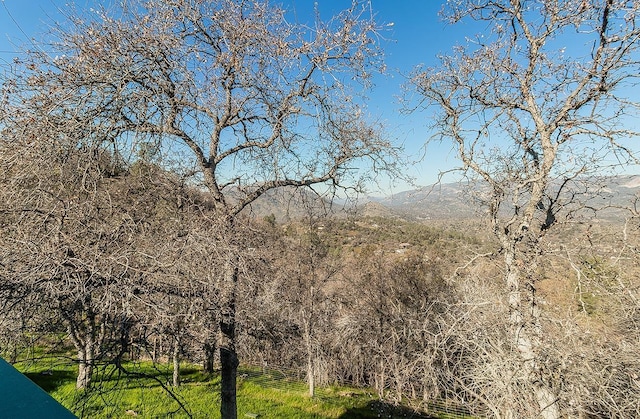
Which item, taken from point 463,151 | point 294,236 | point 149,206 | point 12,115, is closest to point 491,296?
point 463,151

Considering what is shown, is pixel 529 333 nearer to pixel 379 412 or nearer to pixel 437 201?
pixel 437 201

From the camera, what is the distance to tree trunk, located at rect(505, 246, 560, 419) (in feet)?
11.7

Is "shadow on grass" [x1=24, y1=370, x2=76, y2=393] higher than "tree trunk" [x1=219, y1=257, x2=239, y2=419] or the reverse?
the reverse

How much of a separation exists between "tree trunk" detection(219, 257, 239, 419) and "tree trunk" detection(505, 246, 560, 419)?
10.00 ft

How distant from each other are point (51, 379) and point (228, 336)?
1167cm

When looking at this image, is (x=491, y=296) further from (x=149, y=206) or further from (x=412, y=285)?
(x=412, y=285)

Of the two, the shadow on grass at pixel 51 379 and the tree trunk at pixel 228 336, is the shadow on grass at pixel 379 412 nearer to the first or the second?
the tree trunk at pixel 228 336

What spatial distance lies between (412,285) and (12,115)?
52.9ft

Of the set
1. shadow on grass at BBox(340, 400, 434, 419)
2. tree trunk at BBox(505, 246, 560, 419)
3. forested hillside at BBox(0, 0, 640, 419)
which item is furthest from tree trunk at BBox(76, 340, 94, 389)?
shadow on grass at BBox(340, 400, 434, 419)

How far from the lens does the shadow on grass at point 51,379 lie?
34.9 feet

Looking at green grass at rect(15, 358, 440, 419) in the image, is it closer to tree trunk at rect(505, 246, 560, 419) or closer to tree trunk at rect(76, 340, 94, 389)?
tree trunk at rect(76, 340, 94, 389)

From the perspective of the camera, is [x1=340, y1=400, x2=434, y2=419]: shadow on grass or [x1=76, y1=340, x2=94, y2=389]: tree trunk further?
[x1=340, y1=400, x2=434, y2=419]: shadow on grass

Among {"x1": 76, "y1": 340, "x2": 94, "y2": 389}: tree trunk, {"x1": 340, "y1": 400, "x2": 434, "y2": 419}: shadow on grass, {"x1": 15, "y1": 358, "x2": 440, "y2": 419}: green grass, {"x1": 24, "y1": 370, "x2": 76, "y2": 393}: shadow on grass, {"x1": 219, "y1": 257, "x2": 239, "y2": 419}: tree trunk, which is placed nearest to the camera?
{"x1": 76, "y1": 340, "x2": 94, "y2": 389}: tree trunk

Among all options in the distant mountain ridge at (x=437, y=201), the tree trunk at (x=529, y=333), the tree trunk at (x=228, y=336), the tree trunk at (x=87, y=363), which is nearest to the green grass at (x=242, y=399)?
the tree trunk at (x=87, y=363)
